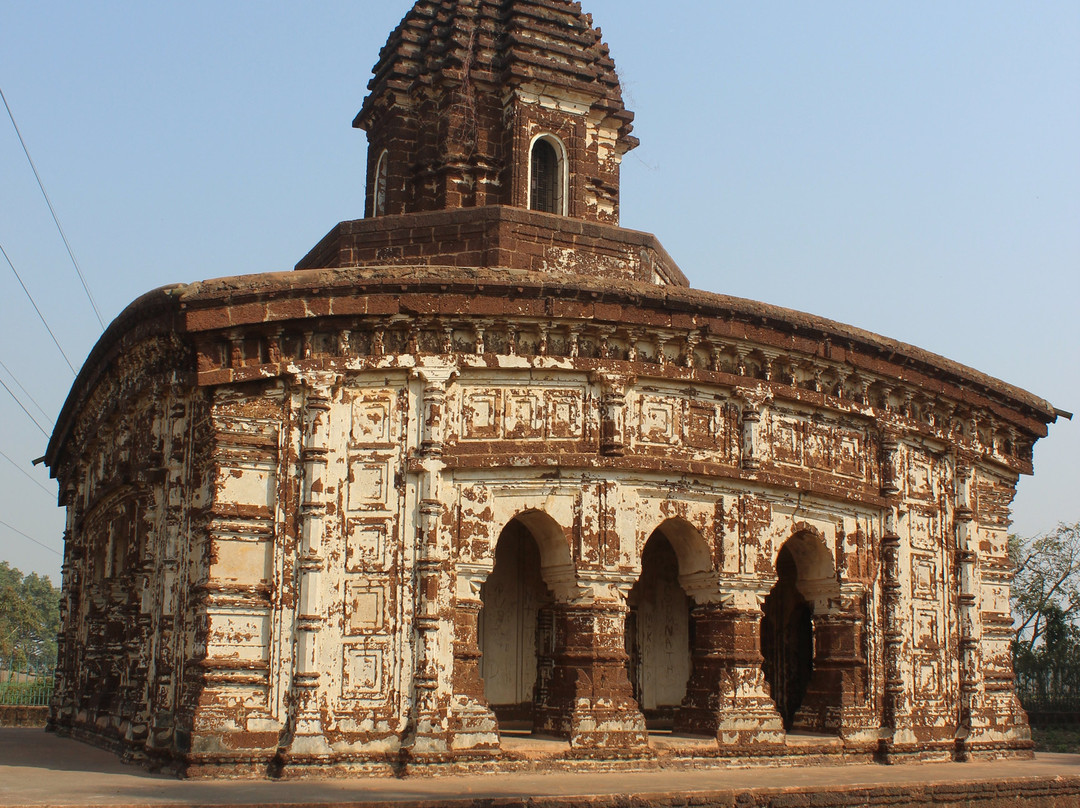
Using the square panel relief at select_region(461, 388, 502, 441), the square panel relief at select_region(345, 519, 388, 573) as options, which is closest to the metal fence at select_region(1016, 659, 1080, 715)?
the square panel relief at select_region(461, 388, 502, 441)

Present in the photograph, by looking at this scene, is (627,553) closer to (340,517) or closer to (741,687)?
(741,687)

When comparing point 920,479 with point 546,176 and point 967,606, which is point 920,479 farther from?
point 546,176

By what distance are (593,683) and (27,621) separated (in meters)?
42.4

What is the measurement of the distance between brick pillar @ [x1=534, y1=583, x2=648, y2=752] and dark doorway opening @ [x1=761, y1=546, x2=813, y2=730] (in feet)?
12.6

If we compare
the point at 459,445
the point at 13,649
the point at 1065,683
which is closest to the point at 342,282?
the point at 459,445

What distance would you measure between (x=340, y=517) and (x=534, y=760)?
2.80 metres

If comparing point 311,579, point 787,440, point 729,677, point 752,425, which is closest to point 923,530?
point 787,440

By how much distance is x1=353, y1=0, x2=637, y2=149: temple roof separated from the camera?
48.8 ft

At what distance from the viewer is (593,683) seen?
1095 cm

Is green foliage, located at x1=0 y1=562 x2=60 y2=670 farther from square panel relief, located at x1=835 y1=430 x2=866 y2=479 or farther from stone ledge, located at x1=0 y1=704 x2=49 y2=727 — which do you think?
square panel relief, located at x1=835 y1=430 x2=866 y2=479

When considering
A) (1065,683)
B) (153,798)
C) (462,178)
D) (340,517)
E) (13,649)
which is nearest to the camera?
(153,798)

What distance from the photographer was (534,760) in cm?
1039

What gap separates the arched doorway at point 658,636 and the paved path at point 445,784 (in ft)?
8.50

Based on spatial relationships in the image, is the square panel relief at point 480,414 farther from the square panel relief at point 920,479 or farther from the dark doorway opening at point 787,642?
the square panel relief at point 920,479
